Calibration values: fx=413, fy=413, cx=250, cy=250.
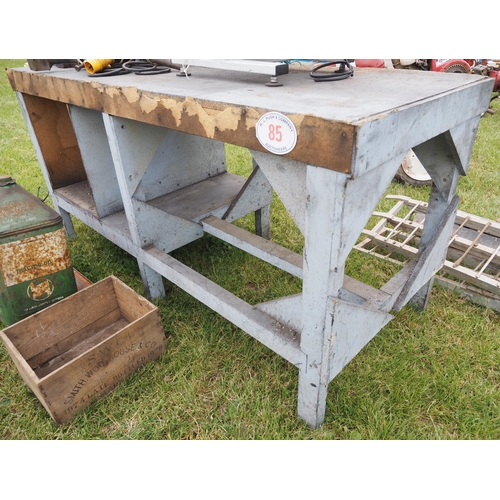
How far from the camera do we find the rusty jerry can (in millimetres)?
2281

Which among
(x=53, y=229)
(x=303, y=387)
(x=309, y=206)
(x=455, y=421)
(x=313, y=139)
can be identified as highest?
(x=313, y=139)

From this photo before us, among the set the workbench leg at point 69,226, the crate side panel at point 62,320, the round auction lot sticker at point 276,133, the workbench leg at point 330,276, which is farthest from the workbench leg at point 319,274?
the workbench leg at point 69,226

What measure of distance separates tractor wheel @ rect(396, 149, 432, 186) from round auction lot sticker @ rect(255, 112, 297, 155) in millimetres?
3116

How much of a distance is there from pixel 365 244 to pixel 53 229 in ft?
7.31

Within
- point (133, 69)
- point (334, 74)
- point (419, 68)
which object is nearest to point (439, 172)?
point (334, 74)

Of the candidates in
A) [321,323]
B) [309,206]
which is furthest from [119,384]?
[309,206]

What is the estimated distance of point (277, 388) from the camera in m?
2.14

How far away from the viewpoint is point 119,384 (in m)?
2.18

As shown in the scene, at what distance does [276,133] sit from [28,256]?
5.62 ft

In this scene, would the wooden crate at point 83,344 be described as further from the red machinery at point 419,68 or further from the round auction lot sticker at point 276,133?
the red machinery at point 419,68

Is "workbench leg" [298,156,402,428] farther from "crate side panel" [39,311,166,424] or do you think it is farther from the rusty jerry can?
the rusty jerry can

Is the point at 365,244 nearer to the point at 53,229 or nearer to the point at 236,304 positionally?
the point at 236,304

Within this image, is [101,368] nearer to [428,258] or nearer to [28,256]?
[28,256]

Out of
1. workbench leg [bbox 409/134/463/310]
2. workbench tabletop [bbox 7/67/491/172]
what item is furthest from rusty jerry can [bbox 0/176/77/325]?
workbench leg [bbox 409/134/463/310]
